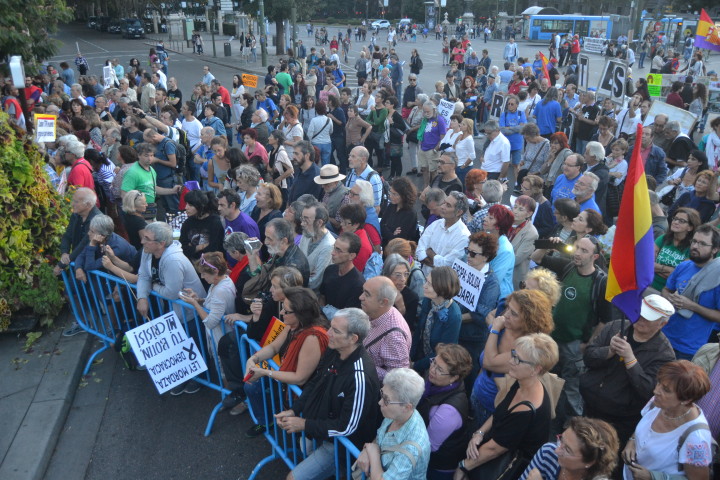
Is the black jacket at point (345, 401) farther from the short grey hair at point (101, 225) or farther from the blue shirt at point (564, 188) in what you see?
the blue shirt at point (564, 188)

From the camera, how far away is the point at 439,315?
444 centimetres

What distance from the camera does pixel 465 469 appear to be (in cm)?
352

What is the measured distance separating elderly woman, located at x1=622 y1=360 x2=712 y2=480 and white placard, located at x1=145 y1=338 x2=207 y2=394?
383 centimetres

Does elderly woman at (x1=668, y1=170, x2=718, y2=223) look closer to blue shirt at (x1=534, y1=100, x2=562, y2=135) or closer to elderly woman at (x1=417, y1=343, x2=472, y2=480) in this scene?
elderly woman at (x1=417, y1=343, x2=472, y2=480)

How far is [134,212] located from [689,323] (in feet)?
19.3

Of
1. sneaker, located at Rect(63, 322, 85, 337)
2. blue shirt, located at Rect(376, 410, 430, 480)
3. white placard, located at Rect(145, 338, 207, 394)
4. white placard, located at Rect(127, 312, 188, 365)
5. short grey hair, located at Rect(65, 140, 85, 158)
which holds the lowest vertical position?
sneaker, located at Rect(63, 322, 85, 337)

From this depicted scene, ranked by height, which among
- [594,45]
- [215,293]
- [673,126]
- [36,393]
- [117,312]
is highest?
[594,45]

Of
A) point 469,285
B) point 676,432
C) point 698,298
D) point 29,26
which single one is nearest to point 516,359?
point 676,432

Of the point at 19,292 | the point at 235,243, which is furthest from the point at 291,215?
the point at 19,292

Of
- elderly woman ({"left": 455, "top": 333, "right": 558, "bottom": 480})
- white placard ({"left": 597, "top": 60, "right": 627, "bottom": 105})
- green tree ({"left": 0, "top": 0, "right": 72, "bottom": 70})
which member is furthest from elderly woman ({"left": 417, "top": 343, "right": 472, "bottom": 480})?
green tree ({"left": 0, "top": 0, "right": 72, "bottom": 70})

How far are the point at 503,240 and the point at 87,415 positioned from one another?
444cm

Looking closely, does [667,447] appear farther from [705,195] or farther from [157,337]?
[705,195]

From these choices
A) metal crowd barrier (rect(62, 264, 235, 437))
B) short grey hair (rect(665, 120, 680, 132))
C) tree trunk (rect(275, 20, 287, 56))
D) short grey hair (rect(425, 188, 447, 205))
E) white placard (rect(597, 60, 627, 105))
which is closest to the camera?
metal crowd barrier (rect(62, 264, 235, 437))

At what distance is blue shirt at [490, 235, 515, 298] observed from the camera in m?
5.12
